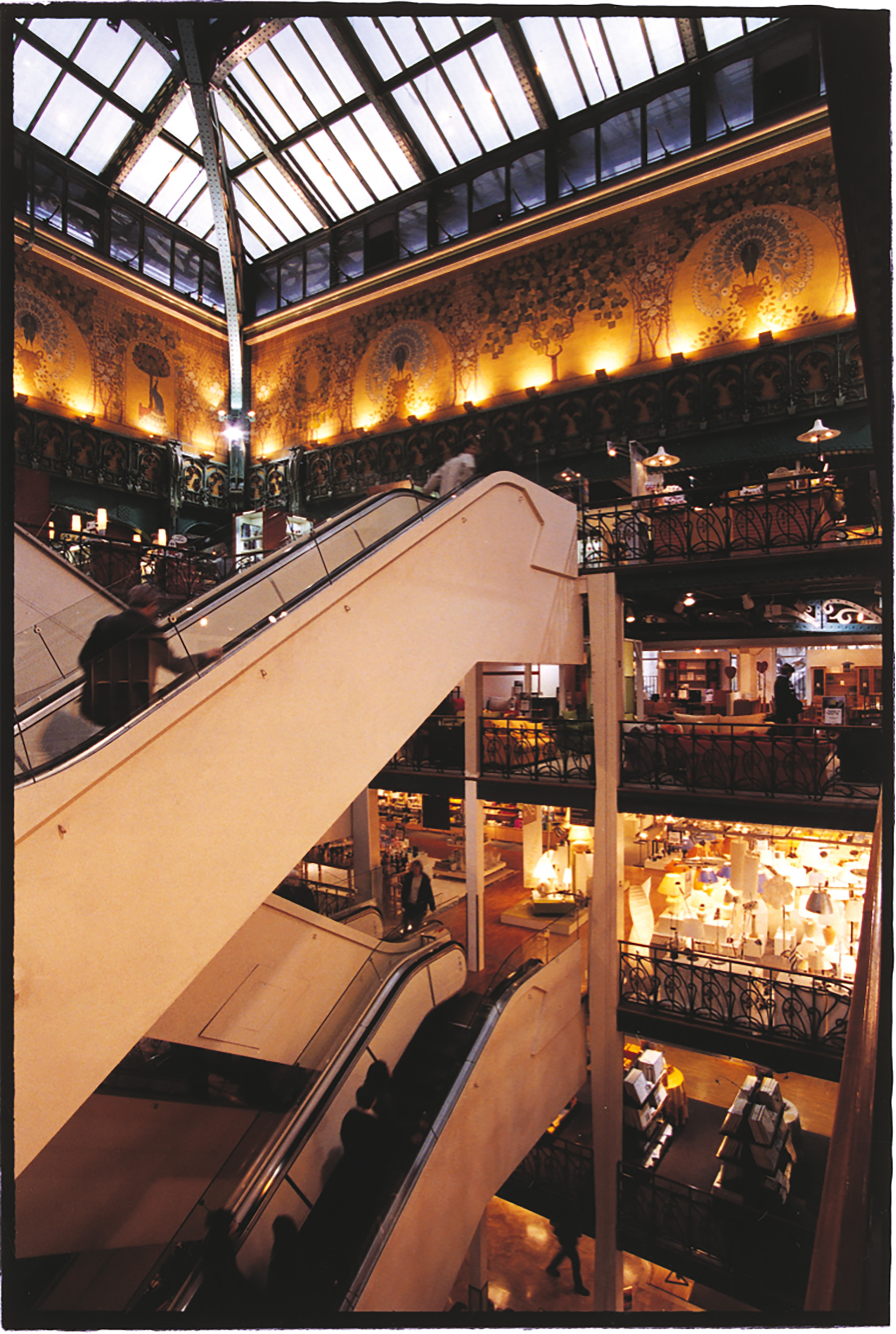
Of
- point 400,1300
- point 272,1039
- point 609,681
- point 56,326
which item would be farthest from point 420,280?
point 400,1300

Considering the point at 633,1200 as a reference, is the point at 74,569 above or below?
above

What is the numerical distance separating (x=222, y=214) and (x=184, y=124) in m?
1.57

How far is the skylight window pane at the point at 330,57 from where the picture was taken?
11.4 m

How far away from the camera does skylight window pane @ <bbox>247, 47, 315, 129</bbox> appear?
12.0 metres

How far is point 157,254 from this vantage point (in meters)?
14.3

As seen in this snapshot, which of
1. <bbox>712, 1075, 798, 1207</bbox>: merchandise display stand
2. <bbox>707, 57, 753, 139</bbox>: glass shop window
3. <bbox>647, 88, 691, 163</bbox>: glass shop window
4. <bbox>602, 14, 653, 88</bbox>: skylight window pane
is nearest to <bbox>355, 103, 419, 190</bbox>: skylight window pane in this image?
<bbox>602, 14, 653, 88</bbox>: skylight window pane

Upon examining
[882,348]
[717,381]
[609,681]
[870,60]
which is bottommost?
[609,681]

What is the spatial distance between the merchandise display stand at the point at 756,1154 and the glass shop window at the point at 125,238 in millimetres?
17530

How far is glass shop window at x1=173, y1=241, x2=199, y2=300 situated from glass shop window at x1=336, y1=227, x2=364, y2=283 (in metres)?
3.28

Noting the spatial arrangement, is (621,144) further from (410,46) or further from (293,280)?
(293,280)

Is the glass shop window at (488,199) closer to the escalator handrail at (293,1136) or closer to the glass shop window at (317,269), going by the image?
the glass shop window at (317,269)

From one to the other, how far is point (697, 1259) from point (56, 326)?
16974 mm

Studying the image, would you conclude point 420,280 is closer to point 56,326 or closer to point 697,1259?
point 56,326

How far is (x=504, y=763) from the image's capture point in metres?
9.30
